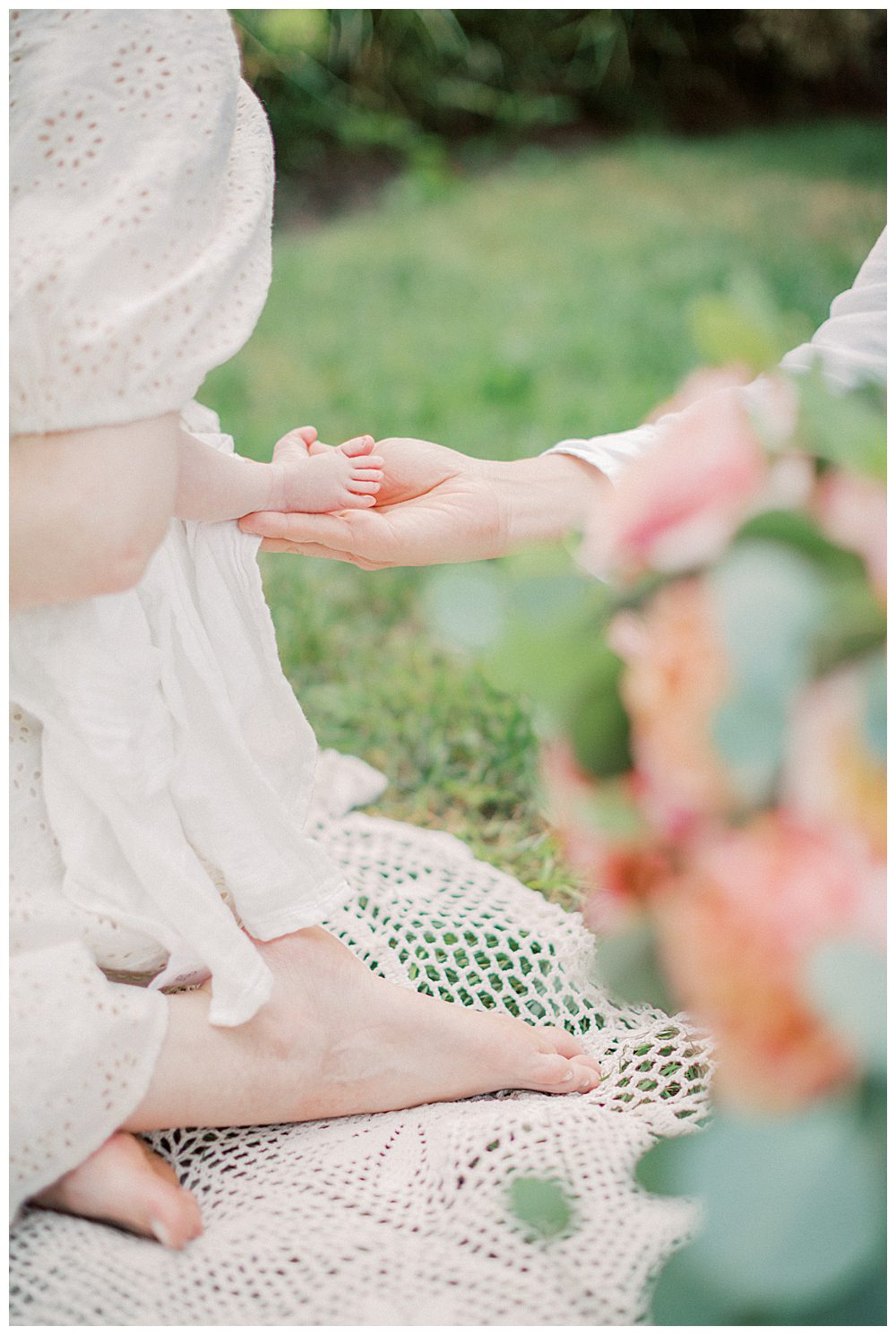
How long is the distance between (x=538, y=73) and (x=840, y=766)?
5.70 meters

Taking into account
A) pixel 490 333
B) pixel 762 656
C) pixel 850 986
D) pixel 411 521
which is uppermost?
pixel 762 656

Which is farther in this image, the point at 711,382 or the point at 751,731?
the point at 711,382

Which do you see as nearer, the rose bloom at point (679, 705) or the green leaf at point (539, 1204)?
the rose bloom at point (679, 705)

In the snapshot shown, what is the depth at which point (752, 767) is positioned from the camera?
51 centimetres

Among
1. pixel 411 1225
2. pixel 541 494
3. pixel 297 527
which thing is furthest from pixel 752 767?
pixel 541 494

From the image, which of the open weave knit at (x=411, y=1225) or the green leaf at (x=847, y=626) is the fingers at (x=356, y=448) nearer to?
the open weave knit at (x=411, y=1225)

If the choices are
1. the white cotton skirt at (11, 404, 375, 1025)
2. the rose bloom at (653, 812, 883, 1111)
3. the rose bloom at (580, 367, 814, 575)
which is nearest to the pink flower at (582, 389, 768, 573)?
the rose bloom at (580, 367, 814, 575)

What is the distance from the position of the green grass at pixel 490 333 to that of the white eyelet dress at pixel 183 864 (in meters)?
0.52

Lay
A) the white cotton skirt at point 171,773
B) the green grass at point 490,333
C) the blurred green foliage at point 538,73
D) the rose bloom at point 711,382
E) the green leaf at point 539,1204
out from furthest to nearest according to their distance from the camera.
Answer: the blurred green foliage at point 538,73 → the green grass at point 490,333 → the white cotton skirt at point 171,773 → the green leaf at point 539,1204 → the rose bloom at point 711,382

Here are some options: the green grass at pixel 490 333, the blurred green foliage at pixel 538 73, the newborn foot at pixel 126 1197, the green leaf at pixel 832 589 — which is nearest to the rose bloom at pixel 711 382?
the green leaf at pixel 832 589

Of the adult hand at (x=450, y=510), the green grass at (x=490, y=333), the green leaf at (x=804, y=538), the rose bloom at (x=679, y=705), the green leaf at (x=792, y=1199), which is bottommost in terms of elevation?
the green grass at (x=490, y=333)

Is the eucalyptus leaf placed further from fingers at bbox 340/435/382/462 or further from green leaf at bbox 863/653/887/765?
fingers at bbox 340/435/382/462

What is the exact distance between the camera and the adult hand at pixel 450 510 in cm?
121

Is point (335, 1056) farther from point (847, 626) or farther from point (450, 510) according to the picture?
point (847, 626)
